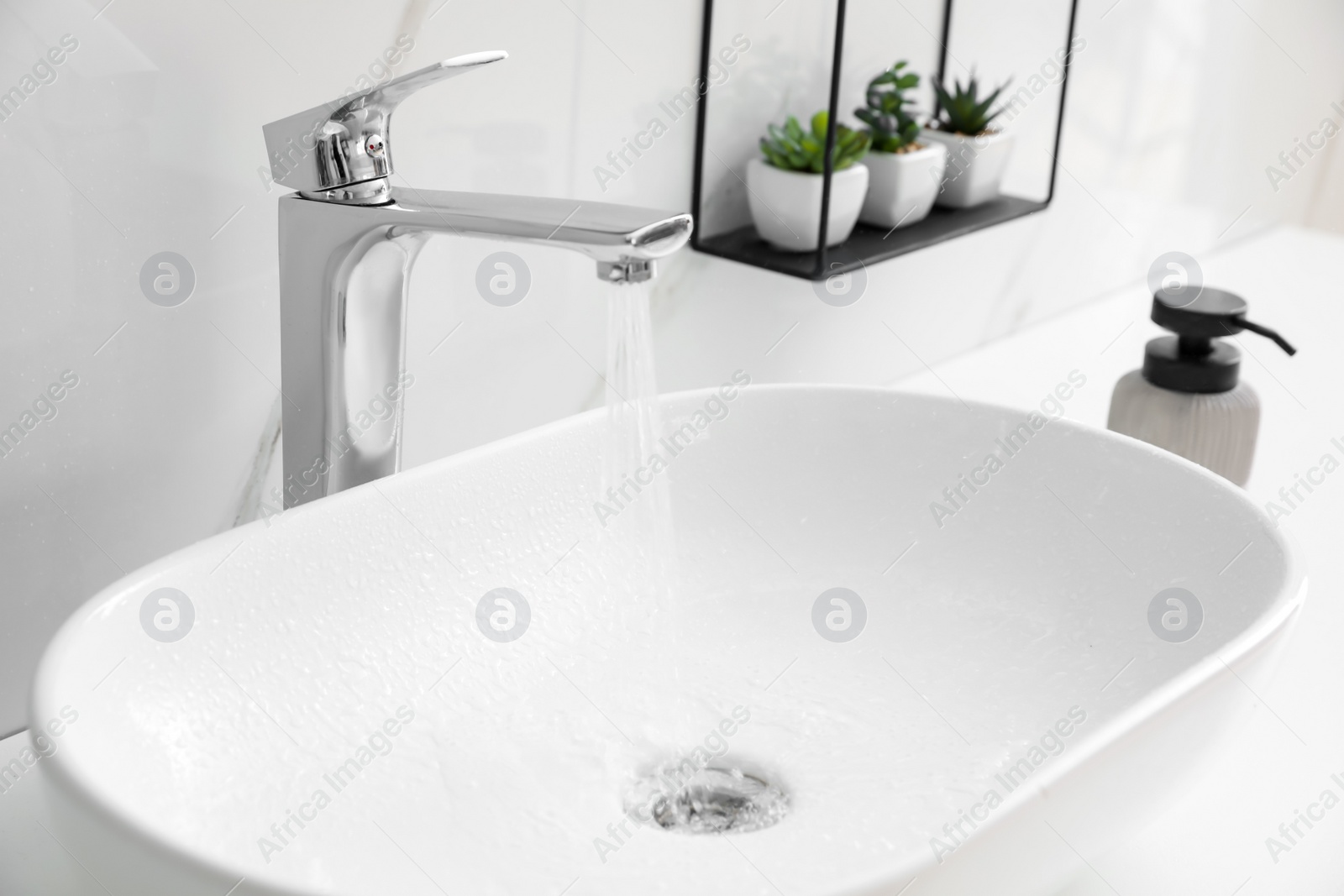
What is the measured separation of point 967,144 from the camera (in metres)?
1.13

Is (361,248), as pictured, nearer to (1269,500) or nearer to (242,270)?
(242,270)

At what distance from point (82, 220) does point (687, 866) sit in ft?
1.41

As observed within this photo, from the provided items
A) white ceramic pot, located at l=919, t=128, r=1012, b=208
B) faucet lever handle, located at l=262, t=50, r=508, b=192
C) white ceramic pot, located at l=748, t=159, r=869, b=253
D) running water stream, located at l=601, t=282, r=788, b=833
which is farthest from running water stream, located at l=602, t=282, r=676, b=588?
white ceramic pot, located at l=919, t=128, r=1012, b=208

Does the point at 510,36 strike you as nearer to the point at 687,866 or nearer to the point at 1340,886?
the point at 687,866

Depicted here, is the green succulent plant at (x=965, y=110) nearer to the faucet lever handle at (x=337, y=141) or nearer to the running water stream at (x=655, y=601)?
the running water stream at (x=655, y=601)

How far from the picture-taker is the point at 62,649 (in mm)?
518

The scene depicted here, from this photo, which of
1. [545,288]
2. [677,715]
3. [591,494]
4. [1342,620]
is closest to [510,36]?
[545,288]

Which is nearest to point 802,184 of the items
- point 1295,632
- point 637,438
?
point 637,438

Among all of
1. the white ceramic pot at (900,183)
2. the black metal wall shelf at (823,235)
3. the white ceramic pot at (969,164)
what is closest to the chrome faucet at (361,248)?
the black metal wall shelf at (823,235)

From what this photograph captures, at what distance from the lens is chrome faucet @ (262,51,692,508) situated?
→ 1.92 ft

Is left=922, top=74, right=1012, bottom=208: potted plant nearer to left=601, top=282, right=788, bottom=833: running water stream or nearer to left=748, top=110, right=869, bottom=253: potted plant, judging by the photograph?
left=748, top=110, right=869, bottom=253: potted plant

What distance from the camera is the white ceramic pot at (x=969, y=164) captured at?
1140 millimetres

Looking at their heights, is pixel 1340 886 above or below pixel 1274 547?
below

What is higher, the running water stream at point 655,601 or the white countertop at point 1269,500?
the running water stream at point 655,601
